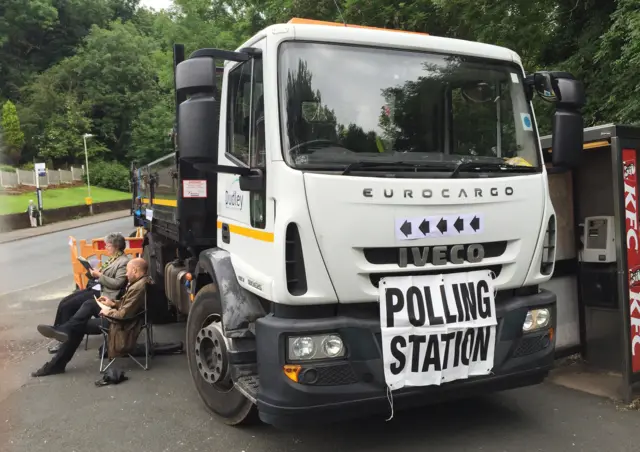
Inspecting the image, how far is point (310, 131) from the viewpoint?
11.0ft

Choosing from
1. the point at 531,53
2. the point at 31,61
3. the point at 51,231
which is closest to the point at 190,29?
the point at 51,231

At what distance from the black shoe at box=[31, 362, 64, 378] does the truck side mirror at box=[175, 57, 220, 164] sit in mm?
3577

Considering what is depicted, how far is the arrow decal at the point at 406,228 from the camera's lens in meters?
3.30

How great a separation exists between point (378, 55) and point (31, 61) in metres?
56.6

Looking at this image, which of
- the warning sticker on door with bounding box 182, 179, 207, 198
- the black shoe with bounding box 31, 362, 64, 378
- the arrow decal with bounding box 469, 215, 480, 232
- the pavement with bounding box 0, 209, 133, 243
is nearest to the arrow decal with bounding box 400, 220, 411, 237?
the arrow decal with bounding box 469, 215, 480, 232

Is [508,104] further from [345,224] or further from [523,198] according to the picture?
[345,224]

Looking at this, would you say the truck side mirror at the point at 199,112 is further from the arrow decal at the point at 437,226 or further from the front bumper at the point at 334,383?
the arrow decal at the point at 437,226

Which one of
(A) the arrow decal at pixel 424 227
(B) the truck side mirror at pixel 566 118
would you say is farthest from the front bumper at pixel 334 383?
(B) the truck side mirror at pixel 566 118

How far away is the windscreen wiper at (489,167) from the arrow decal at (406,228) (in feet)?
1.50

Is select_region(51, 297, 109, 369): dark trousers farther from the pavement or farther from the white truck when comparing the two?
the pavement

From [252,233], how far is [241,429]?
1.52 meters

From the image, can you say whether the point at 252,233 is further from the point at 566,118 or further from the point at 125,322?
the point at 125,322

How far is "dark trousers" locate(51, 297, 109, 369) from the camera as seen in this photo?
5711 mm

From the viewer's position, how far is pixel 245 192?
3748mm
